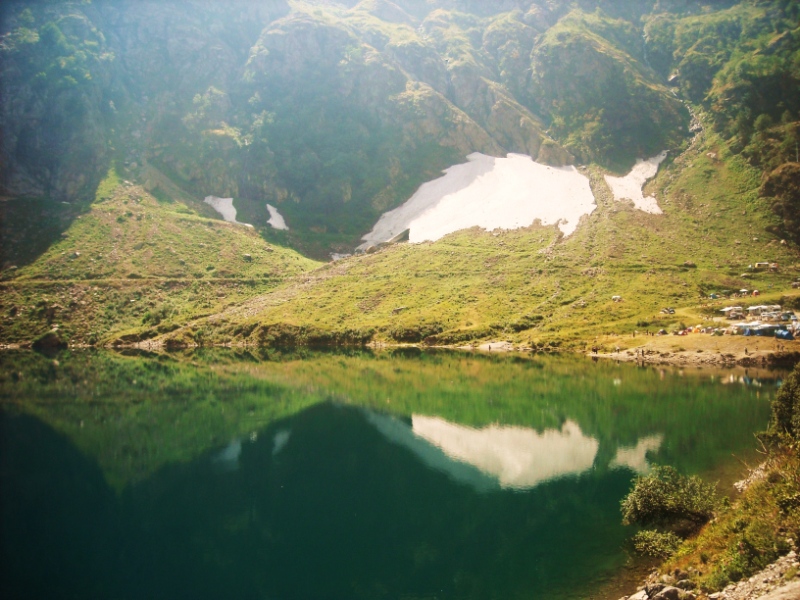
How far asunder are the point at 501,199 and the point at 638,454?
105883 millimetres

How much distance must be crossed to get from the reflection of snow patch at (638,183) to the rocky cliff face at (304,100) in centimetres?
443

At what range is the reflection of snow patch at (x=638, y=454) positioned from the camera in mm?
30341

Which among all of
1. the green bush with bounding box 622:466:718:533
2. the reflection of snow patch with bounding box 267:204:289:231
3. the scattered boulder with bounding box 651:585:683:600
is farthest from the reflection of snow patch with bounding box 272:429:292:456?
the reflection of snow patch with bounding box 267:204:289:231

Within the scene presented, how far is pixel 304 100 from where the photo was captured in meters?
171

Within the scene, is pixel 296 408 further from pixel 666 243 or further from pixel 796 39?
pixel 796 39

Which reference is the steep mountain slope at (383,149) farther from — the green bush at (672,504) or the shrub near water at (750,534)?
the shrub near water at (750,534)

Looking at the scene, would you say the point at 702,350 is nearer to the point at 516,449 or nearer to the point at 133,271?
the point at 516,449

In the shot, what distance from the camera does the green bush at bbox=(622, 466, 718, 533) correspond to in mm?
20922

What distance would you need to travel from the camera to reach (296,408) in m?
47.2

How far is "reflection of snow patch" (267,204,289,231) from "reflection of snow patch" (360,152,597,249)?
2216cm

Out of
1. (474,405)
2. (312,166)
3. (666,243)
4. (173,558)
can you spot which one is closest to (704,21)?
(666,243)

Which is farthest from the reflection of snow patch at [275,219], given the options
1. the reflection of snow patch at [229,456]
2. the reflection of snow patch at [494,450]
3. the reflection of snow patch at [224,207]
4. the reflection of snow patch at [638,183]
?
the reflection of snow patch at [229,456]

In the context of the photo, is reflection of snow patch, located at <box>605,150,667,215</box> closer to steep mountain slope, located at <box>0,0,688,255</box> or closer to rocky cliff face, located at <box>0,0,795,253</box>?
rocky cliff face, located at <box>0,0,795,253</box>

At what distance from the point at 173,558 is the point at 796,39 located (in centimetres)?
18144
